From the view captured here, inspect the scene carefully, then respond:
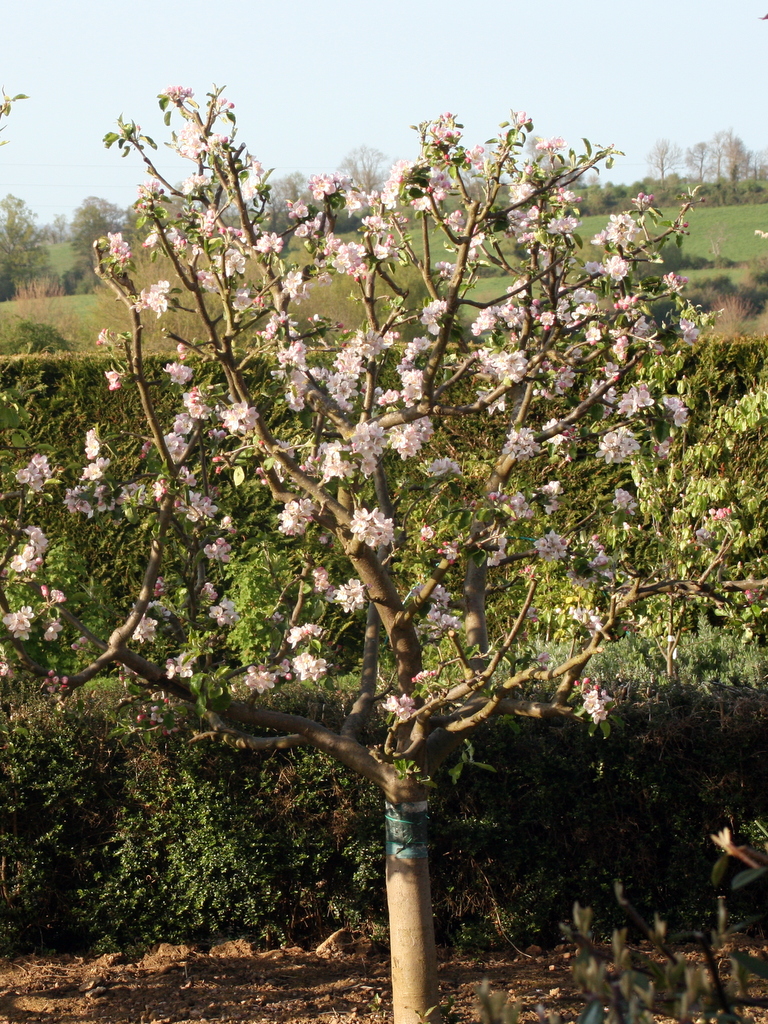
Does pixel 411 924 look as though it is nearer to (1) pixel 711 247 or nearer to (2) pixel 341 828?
(2) pixel 341 828

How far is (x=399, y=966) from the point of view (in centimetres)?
309

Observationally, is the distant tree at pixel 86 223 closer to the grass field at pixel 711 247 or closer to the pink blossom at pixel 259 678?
the grass field at pixel 711 247

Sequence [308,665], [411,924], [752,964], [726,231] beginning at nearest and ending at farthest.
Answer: [752,964] < [308,665] < [411,924] < [726,231]

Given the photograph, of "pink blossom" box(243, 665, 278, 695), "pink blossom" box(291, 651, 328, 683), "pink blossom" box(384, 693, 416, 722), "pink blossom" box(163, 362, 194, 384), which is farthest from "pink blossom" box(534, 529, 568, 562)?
"pink blossom" box(163, 362, 194, 384)

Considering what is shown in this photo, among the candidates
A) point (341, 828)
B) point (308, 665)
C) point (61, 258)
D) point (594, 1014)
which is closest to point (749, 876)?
point (594, 1014)

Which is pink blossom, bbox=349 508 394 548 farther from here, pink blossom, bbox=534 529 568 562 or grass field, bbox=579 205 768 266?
grass field, bbox=579 205 768 266

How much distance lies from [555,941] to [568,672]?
1929mm

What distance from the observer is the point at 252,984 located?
12.4 ft

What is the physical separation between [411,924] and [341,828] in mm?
1016

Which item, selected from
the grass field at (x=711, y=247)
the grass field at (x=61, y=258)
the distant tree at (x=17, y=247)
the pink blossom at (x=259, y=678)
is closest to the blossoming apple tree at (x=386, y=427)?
the pink blossom at (x=259, y=678)

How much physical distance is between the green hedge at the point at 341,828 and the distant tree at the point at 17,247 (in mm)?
32400

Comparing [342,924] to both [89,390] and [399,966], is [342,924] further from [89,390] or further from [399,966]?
[89,390]

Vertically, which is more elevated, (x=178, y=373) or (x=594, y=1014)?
(x=178, y=373)

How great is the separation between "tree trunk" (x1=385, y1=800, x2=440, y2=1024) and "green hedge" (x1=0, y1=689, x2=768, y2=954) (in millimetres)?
917
